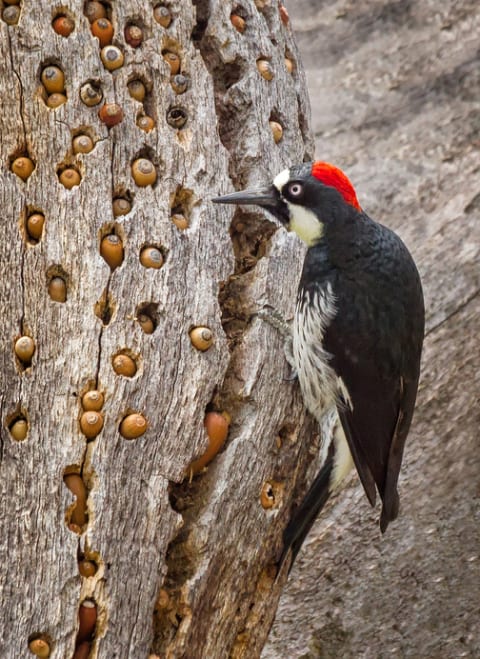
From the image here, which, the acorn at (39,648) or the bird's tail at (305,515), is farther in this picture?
the bird's tail at (305,515)

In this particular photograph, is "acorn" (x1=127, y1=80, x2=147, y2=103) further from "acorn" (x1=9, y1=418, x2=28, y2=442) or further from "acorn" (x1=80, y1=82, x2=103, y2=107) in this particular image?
"acorn" (x1=9, y1=418, x2=28, y2=442)

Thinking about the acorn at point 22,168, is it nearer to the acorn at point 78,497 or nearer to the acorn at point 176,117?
the acorn at point 176,117

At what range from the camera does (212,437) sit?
241cm

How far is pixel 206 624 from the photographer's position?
2.37 metres

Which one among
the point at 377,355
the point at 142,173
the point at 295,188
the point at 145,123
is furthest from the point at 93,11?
the point at 377,355

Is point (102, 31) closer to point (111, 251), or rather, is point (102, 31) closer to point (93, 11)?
point (93, 11)

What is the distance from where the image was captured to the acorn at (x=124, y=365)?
2.33 meters

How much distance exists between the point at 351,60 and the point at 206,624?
2.86 meters

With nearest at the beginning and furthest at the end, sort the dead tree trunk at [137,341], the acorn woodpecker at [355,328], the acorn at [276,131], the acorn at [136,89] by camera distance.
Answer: the dead tree trunk at [137,341]
the acorn at [136,89]
the acorn woodpecker at [355,328]
the acorn at [276,131]

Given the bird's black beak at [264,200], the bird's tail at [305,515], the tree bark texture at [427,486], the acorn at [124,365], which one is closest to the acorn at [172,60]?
the bird's black beak at [264,200]

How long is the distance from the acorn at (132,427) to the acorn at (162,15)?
1.06m

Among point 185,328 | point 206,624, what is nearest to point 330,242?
point 185,328

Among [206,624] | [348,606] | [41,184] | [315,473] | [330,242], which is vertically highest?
[41,184]

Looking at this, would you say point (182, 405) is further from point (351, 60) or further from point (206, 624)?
point (351, 60)
